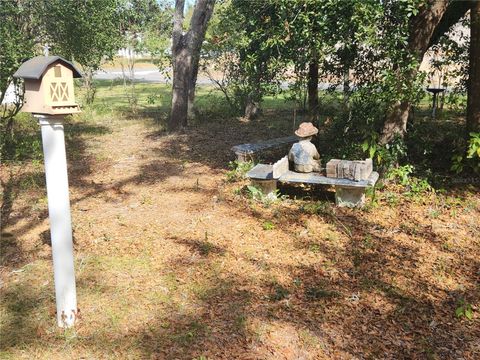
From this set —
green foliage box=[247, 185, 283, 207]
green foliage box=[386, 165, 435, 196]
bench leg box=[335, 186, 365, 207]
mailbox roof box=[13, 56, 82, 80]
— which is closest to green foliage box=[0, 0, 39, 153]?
green foliage box=[247, 185, 283, 207]

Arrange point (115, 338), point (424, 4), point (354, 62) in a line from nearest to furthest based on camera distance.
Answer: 1. point (115, 338)
2. point (424, 4)
3. point (354, 62)

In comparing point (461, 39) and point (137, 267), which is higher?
point (461, 39)

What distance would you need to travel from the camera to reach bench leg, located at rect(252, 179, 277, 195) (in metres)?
6.36

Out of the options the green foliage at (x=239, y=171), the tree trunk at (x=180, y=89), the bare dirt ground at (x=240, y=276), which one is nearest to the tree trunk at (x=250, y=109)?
the tree trunk at (x=180, y=89)

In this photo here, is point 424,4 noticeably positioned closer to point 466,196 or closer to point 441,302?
point 466,196

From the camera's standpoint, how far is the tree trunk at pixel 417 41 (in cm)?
601

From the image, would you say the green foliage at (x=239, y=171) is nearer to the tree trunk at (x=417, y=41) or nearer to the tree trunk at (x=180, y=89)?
the tree trunk at (x=417, y=41)

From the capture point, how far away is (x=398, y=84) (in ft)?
19.2

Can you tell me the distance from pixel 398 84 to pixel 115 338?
450cm

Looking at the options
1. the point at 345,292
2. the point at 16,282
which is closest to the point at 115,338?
the point at 16,282

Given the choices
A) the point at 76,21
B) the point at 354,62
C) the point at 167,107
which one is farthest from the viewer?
the point at 167,107

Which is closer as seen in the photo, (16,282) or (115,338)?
(115,338)

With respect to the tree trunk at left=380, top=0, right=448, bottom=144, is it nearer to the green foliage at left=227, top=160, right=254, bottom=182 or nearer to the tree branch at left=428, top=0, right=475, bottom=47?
the tree branch at left=428, top=0, right=475, bottom=47

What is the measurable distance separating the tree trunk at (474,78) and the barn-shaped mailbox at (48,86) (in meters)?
5.56
